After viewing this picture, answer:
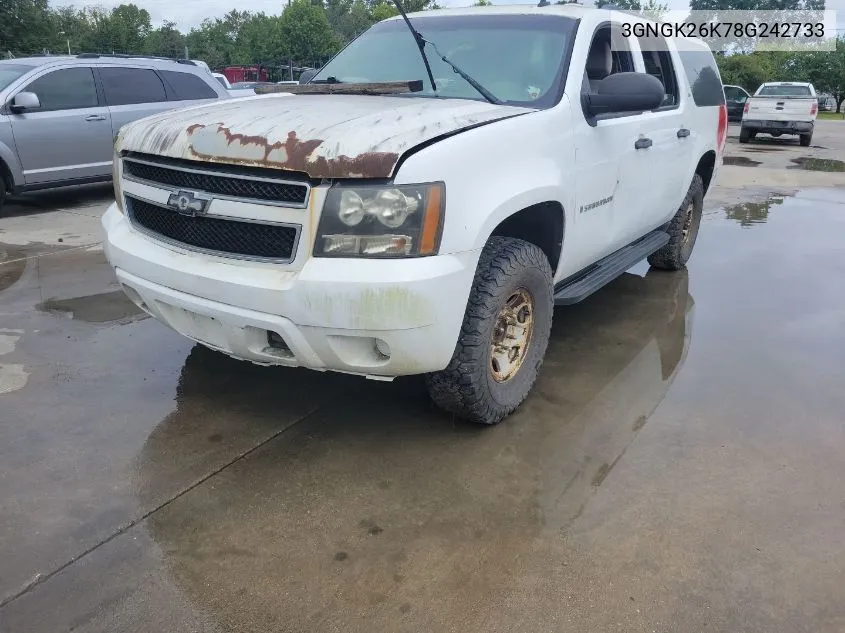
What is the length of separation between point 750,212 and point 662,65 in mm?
4522

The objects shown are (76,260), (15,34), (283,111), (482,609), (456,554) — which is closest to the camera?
(482,609)

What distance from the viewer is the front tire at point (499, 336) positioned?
302 cm

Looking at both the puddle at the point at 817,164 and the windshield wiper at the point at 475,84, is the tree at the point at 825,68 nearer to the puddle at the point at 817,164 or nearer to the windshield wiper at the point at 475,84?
the puddle at the point at 817,164

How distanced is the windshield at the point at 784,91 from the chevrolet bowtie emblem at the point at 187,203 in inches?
792

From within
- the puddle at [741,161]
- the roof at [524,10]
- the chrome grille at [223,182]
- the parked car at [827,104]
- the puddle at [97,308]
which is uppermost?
the roof at [524,10]

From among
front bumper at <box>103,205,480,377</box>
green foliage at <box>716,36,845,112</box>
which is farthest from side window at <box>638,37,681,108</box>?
green foliage at <box>716,36,845,112</box>

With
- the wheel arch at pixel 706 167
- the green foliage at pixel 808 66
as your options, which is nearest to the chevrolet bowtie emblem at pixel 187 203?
the wheel arch at pixel 706 167

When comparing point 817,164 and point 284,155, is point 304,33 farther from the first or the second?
point 284,155

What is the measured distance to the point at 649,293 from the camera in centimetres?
553

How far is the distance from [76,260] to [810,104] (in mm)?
18494

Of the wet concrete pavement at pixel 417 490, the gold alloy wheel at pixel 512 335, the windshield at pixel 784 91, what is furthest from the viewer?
the windshield at pixel 784 91

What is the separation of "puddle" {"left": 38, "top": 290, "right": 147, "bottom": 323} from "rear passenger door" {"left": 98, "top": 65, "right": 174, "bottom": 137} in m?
4.09

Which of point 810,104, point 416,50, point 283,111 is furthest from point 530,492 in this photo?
point 810,104

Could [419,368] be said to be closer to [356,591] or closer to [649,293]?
[356,591]
